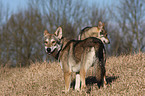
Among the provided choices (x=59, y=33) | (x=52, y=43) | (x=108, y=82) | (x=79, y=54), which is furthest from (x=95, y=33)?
(x=79, y=54)

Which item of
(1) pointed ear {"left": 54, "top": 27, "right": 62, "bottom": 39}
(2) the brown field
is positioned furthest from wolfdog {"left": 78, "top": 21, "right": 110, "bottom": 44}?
(1) pointed ear {"left": 54, "top": 27, "right": 62, "bottom": 39}

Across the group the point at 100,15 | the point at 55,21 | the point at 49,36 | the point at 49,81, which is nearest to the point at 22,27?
the point at 55,21

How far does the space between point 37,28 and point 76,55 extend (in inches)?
813

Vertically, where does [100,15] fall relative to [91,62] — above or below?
above

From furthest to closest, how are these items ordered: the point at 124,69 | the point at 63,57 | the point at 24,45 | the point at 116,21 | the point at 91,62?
the point at 24,45
the point at 116,21
the point at 124,69
the point at 63,57
the point at 91,62

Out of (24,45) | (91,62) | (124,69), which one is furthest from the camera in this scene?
(24,45)

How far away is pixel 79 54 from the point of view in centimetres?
584

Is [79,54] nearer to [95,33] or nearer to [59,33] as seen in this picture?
[59,33]

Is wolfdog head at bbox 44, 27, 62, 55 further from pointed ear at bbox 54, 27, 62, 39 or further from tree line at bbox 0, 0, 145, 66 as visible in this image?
tree line at bbox 0, 0, 145, 66

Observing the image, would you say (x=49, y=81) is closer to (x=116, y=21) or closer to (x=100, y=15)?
(x=116, y=21)

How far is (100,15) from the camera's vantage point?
27.5 meters

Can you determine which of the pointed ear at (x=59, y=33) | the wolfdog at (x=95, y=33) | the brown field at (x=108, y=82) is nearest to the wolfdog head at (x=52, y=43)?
the pointed ear at (x=59, y=33)

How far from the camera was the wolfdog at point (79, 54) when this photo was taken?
5.66 meters

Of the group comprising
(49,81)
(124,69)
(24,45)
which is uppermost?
(24,45)
